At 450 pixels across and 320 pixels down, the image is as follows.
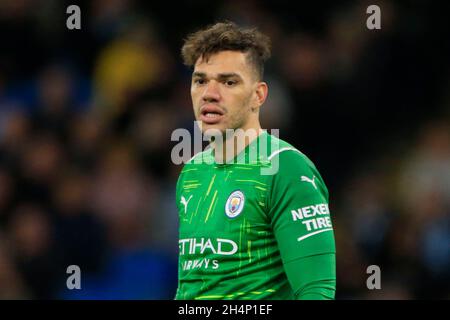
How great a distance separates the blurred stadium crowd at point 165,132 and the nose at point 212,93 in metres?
3.56

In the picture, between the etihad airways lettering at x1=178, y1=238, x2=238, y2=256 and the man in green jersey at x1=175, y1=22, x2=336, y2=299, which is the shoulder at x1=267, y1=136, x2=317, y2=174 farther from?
the etihad airways lettering at x1=178, y1=238, x2=238, y2=256

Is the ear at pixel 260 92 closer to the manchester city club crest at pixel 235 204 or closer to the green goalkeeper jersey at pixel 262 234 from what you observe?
the green goalkeeper jersey at pixel 262 234

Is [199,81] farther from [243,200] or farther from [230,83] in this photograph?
[243,200]

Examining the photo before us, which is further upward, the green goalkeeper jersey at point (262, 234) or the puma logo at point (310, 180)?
the puma logo at point (310, 180)

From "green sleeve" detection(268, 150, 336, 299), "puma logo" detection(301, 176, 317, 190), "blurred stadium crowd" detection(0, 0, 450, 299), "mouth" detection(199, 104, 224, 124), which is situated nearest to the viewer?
"green sleeve" detection(268, 150, 336, 299)

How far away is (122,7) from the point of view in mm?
10312

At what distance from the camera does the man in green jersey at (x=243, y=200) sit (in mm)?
4422

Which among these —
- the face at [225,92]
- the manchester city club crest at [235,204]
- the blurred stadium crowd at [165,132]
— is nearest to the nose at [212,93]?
the face at [225,92]

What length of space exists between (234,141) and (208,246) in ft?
1.82

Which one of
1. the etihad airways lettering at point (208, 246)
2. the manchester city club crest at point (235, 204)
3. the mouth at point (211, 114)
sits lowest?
the etihad airways lettering at point (208, 246)

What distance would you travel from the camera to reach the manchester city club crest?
4.59m

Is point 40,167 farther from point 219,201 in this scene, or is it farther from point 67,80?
point 219,201

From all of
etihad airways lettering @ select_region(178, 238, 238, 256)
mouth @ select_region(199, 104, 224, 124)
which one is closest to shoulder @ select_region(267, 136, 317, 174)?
mouth @ select_region(199, 104, 224, 124)

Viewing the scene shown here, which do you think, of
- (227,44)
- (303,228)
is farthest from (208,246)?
(227,44)
